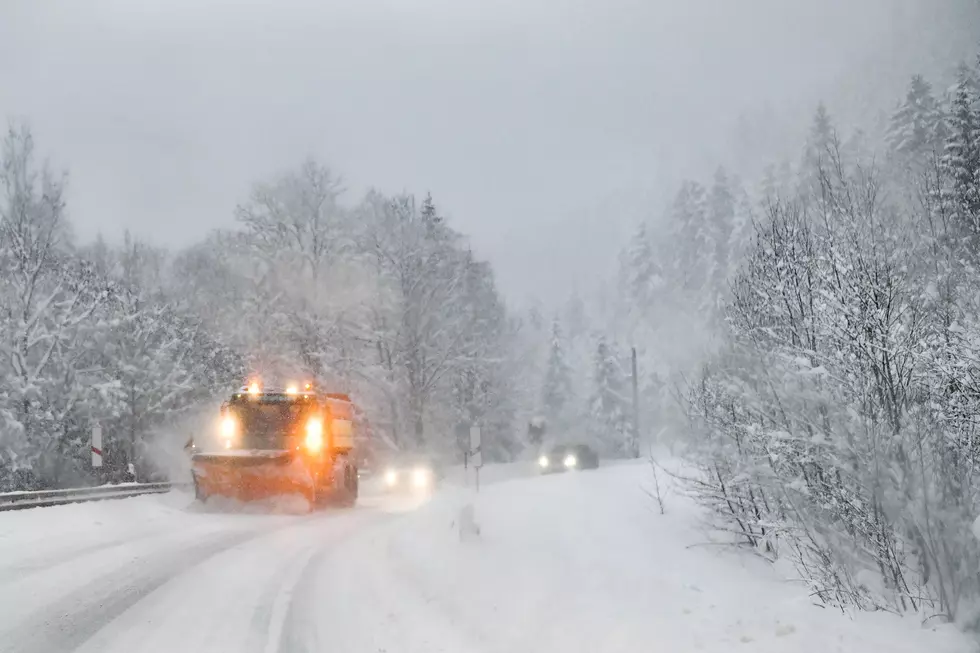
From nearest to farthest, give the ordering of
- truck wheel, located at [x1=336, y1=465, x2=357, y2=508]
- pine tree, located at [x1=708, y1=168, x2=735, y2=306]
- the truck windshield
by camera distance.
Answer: the truck windshield → truck wheel, located at [x1=336, y1=465, x2=357, y2=508] → pine tree, located at [x1=708, y1=168, x2=735, y2=306]

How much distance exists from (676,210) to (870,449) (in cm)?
10194

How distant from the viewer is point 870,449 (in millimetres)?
6355

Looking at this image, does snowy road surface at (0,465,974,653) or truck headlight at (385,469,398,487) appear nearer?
snowy road surface at (0,465,974,653)

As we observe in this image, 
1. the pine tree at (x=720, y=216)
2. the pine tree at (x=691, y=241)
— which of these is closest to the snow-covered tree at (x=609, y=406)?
the pine tree at (x=720, y=216)

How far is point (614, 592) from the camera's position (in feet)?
24.0

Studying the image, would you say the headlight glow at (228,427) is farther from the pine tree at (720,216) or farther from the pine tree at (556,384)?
the pine tree at (720,216)

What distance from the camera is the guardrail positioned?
1603cm

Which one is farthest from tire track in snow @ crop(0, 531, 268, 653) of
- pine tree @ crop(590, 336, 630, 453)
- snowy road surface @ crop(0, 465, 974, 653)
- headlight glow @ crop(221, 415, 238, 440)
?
pine tree @ crop(590, 336, 630, 453)

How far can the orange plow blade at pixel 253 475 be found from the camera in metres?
17.6

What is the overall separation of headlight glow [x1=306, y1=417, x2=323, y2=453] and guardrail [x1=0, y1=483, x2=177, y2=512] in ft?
16.0

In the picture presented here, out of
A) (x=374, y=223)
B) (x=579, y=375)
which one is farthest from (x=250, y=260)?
(x=579, y=375)

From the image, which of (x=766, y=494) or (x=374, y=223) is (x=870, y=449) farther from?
(x=374, y=223)

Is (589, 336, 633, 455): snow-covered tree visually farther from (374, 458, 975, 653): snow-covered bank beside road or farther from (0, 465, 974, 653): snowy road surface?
(374, 458, 975, 653): snow-covered bank beside road

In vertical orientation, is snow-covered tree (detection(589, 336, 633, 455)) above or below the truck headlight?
above
